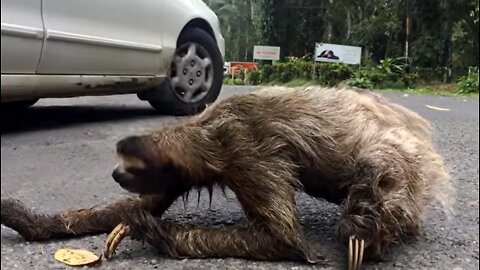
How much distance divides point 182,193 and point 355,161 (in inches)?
13.9

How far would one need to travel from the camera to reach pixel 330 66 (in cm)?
103

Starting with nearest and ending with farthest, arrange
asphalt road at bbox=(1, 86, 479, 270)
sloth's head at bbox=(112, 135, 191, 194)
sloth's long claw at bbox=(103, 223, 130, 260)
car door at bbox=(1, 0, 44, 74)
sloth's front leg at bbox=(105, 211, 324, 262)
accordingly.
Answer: car door at bbox=(1, 0, 44, 74), asphalt road at bbox=(1, 86, 479, 270), sloth's head at bbox=(112, 135, 191, 194), sloth's long claw at bbox=(103, 223, 130, 260), sloth's front leg at bbox=(105, 211, 324, 262)

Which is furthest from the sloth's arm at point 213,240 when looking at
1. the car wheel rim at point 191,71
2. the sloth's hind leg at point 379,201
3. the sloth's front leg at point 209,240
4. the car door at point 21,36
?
the car door at point 21,36

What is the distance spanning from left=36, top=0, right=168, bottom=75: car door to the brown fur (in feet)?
0.83

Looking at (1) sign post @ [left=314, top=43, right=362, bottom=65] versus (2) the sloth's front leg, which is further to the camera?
(2) the sloth's front leg

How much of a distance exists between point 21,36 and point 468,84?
84cm

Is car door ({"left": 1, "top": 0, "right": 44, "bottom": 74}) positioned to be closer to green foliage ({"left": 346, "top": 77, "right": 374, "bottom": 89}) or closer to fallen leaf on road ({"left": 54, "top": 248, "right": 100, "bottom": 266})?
fallen leaf on road ({"left": 54, "top": 248, "right": 100, "bottom": 266})

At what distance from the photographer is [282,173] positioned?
3.88ft

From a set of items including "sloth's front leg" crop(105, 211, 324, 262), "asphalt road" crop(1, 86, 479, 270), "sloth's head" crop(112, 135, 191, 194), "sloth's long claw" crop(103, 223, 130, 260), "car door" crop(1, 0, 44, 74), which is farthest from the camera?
"sloth's front leg" crop(105, 211, 324, 262)

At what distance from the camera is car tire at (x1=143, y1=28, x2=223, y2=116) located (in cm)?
80

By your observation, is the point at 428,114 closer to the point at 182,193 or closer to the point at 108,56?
the point at 182,193

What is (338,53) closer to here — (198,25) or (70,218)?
(198,25)

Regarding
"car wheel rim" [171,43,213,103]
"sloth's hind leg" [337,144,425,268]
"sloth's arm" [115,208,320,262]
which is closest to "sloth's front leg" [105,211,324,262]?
"sloth's arm" [115,208,320,262]

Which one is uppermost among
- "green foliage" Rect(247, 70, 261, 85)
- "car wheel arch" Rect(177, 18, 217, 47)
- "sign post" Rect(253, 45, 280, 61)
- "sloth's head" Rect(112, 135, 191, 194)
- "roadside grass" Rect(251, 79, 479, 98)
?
"car wheel arch" Rect(177, 18, 217, 47)
